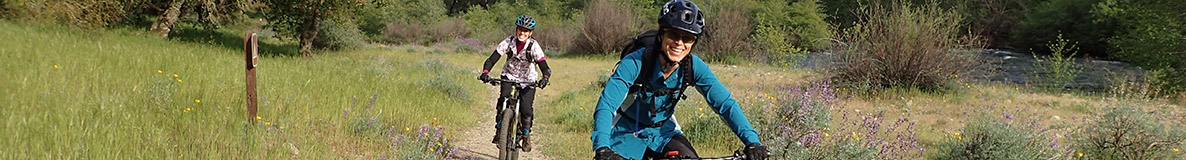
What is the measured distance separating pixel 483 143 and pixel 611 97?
15.5 feet

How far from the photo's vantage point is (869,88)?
1131cm

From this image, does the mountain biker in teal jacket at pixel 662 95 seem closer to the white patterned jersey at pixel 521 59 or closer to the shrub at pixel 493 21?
the white patterned jersey at pixel 521 59

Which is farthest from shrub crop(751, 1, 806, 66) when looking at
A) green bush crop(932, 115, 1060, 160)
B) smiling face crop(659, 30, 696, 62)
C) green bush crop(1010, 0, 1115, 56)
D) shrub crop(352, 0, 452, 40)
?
shrub crop(352, 0, 452, 40)

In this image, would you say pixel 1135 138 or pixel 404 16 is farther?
pixel 404 16

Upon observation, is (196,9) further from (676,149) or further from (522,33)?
(676,149)

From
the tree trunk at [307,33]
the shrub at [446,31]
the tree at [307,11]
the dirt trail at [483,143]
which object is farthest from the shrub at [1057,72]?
the shrub at [446,31]

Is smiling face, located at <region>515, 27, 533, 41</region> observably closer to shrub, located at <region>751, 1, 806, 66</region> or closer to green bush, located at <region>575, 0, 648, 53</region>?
shrub, located at <region>751, 1, 806, 66</region>

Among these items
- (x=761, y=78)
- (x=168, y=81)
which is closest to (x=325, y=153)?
(x=168, y=81)

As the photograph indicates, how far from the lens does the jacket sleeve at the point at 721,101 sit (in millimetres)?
2623

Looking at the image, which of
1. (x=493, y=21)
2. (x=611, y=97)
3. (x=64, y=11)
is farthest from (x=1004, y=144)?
(x=493, y=21)

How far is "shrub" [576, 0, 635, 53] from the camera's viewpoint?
85.9 ft

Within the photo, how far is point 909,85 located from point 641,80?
10.0m

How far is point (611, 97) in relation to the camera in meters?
Answer: 2.55

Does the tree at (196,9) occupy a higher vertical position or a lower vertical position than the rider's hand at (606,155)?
lower
